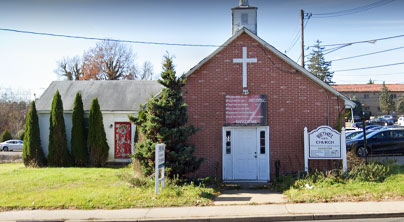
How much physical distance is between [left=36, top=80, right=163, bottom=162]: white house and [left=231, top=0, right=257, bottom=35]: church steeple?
7.31 meters

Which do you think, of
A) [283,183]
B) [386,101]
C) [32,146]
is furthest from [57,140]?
[386,101]

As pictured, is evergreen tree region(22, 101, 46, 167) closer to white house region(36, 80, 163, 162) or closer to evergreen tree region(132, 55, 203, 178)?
white house region(36, 80, 163, 162)

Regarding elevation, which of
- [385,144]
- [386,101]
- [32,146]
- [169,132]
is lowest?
[32,146]

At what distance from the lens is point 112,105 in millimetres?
21406

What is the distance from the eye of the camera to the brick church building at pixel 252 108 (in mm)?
14242

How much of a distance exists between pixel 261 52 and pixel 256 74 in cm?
91

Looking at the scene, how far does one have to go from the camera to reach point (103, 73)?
4747cm

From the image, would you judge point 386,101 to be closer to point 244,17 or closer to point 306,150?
point 244,17

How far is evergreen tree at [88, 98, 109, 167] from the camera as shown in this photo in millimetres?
19828

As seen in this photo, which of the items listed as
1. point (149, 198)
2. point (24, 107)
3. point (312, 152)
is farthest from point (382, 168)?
point (24, 107)

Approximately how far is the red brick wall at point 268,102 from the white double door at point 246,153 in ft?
0.81

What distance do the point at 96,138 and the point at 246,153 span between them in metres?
9.33

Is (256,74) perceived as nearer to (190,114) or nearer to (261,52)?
(261,52)

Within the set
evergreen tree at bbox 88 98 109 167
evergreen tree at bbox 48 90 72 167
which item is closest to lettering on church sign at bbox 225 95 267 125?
evergreen tree at bbox 88 98 109 167
